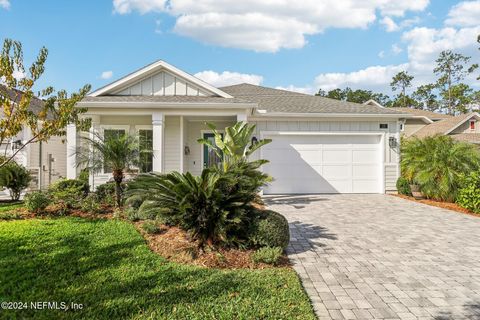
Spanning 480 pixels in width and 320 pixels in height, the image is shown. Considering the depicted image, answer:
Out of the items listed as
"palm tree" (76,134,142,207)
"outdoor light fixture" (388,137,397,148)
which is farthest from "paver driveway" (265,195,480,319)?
"palm tree" (76,134,142,207)

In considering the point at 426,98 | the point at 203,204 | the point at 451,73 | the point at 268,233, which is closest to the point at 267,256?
the point at 268,233

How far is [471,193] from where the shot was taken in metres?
8.66

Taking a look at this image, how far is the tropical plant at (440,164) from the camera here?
9.67m

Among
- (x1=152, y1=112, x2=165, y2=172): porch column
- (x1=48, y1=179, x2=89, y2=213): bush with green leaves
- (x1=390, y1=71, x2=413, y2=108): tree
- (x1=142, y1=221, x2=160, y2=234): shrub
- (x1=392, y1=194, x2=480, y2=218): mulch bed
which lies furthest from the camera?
(x1=390, y1=71, x2=413, y2=108): tree

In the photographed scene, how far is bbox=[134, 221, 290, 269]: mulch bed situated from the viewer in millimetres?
4152

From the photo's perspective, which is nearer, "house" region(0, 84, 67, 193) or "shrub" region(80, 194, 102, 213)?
"shrub" region(80, 194, 102, 213)

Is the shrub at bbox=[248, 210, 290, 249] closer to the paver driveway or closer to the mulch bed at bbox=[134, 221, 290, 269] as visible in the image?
the mulch bed at bbox=[134, 221, 290, 269]

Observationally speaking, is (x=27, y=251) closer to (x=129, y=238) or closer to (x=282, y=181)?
(x=129, y=238)

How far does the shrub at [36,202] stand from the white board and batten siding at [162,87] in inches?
205

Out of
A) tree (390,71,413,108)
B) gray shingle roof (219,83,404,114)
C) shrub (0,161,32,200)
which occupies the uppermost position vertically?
tree (390,71,413,108)

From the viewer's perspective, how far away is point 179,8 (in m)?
11.6

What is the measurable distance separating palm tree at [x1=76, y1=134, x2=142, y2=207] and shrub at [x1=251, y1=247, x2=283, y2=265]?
15.7 feet

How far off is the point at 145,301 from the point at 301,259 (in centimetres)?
255

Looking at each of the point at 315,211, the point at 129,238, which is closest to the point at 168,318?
the point at 129,238
